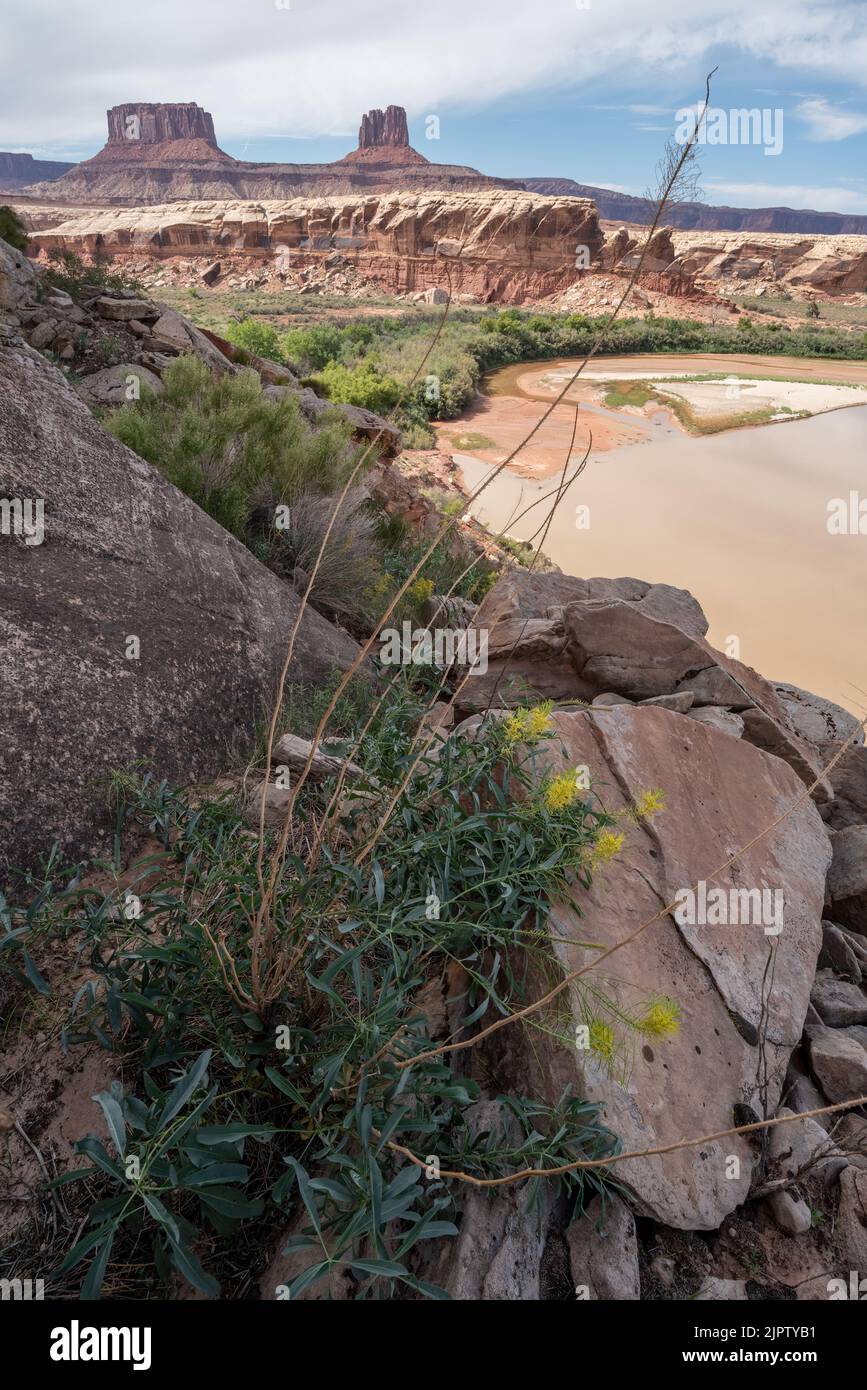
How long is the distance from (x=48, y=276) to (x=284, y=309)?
35920 millimetres

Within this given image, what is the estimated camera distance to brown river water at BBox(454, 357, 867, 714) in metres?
8.02

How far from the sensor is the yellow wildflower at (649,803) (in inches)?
92.0

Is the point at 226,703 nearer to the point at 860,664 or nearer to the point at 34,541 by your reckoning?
the point at 34,541

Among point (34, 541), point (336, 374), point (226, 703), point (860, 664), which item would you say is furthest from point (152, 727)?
point (336, 374)

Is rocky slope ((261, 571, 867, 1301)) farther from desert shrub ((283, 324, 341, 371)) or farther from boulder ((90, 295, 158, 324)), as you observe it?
desert shrub ((283, 324, 341, 371))

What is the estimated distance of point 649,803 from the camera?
2.34 meters

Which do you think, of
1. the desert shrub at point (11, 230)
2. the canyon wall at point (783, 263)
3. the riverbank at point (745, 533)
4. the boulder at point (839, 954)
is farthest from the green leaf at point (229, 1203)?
the canyon wall at point (783, 263)

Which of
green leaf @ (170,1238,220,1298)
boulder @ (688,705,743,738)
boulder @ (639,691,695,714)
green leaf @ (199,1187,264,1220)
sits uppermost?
boulder @ (639,691,695,714)

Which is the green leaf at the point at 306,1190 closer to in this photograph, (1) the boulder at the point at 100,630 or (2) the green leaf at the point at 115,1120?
(2) the green leaf at the point at 115,1120

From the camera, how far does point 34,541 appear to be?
278 centimetres

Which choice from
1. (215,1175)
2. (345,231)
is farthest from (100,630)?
(345,231)

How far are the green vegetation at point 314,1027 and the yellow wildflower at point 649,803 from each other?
0.57 feet

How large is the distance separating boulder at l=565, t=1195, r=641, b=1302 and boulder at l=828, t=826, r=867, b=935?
6.74ft

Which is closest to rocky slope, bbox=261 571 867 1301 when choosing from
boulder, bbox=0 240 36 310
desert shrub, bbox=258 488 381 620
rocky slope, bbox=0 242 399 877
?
rocky slope, bbox=0 242 399 877
